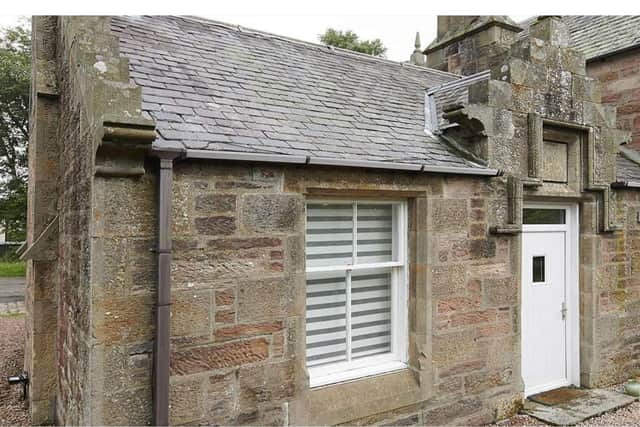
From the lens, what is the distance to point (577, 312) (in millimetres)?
6387

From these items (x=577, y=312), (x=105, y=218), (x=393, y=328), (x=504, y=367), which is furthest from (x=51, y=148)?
(x=577, y=312)

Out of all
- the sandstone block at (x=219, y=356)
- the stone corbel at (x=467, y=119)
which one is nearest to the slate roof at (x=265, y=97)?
the stone corbel at (x=467, y=119)

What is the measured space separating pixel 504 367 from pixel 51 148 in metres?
6.02

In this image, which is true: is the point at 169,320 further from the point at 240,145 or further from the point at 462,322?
the point at 462,322

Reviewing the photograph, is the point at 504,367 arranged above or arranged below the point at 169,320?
below

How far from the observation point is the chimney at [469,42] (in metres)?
8.81

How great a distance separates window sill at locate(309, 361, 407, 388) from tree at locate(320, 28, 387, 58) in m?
18.3

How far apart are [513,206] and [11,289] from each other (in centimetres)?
1805

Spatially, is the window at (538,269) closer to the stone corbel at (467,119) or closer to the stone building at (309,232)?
the stone building at (309,232)

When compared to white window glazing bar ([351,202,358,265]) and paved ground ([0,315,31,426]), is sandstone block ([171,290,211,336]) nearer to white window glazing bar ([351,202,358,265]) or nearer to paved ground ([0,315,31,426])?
white window glazing bar ([351,202,358,265])

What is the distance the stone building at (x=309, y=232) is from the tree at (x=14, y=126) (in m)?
17.1

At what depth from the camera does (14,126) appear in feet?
71.0

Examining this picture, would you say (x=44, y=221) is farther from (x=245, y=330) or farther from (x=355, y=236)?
(x=355, y=236)

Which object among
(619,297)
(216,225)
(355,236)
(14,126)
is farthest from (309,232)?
(14,126)
